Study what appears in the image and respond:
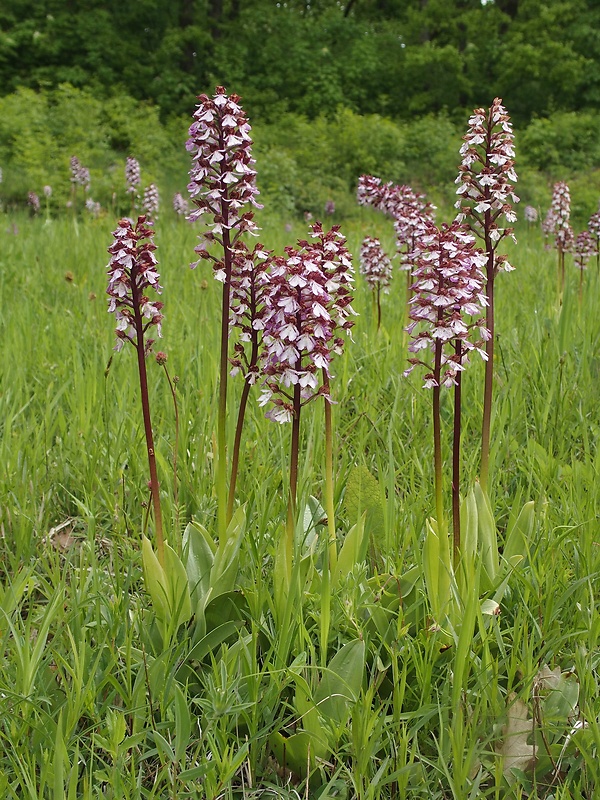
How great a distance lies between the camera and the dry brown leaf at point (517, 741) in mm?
1537

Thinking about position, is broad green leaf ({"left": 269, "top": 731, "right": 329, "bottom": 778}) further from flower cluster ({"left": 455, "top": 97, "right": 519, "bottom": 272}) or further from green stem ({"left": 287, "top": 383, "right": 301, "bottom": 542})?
flower cluster ({"left": 455, "top": 97, "right": 519, "bottom": 272})

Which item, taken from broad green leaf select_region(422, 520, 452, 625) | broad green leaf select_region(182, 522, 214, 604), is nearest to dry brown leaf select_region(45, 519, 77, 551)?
broad green leaf select_region(182, 522, 214, 604)

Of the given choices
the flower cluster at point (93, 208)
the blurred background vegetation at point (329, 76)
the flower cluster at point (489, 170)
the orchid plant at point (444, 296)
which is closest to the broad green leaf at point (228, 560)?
the orchid plant at point (444, 296)

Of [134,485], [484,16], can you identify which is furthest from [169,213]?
[484,16]

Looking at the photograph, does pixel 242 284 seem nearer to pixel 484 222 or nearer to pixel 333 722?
pixel 484 222

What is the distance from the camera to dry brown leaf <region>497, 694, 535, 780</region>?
1537 millimetres

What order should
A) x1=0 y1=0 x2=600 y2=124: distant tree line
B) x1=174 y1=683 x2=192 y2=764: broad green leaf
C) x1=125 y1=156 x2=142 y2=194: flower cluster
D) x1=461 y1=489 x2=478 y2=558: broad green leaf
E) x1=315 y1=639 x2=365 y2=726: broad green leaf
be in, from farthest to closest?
x1=0 y1=0 x2=600 y2=124: distant tree line, x1=125 y1=156 x2=142 y2=194: flower cluster, x1=461 y1=489 x2=478 y2=558: broad green leaf, x1=315 y1=639 x2=365 y2=726: broad green leaf, x1=174 y1=683 x2=192 y2=764: broad green leaf

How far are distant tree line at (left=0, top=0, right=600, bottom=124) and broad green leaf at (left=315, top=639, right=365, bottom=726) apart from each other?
20913 millimetres

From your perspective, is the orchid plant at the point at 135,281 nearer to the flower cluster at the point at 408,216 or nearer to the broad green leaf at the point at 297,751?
the broad green leaf at the point at 297,751

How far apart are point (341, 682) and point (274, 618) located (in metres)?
0.26

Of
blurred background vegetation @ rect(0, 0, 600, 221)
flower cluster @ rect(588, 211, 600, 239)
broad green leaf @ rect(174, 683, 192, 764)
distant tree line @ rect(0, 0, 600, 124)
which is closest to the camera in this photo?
broad green leaf @ rect(174, 683, 192, 764)

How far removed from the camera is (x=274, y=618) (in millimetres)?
1785

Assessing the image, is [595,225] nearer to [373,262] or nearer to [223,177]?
[373,262]

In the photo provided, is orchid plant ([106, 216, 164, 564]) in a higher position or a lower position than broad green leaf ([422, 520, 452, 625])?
higher
